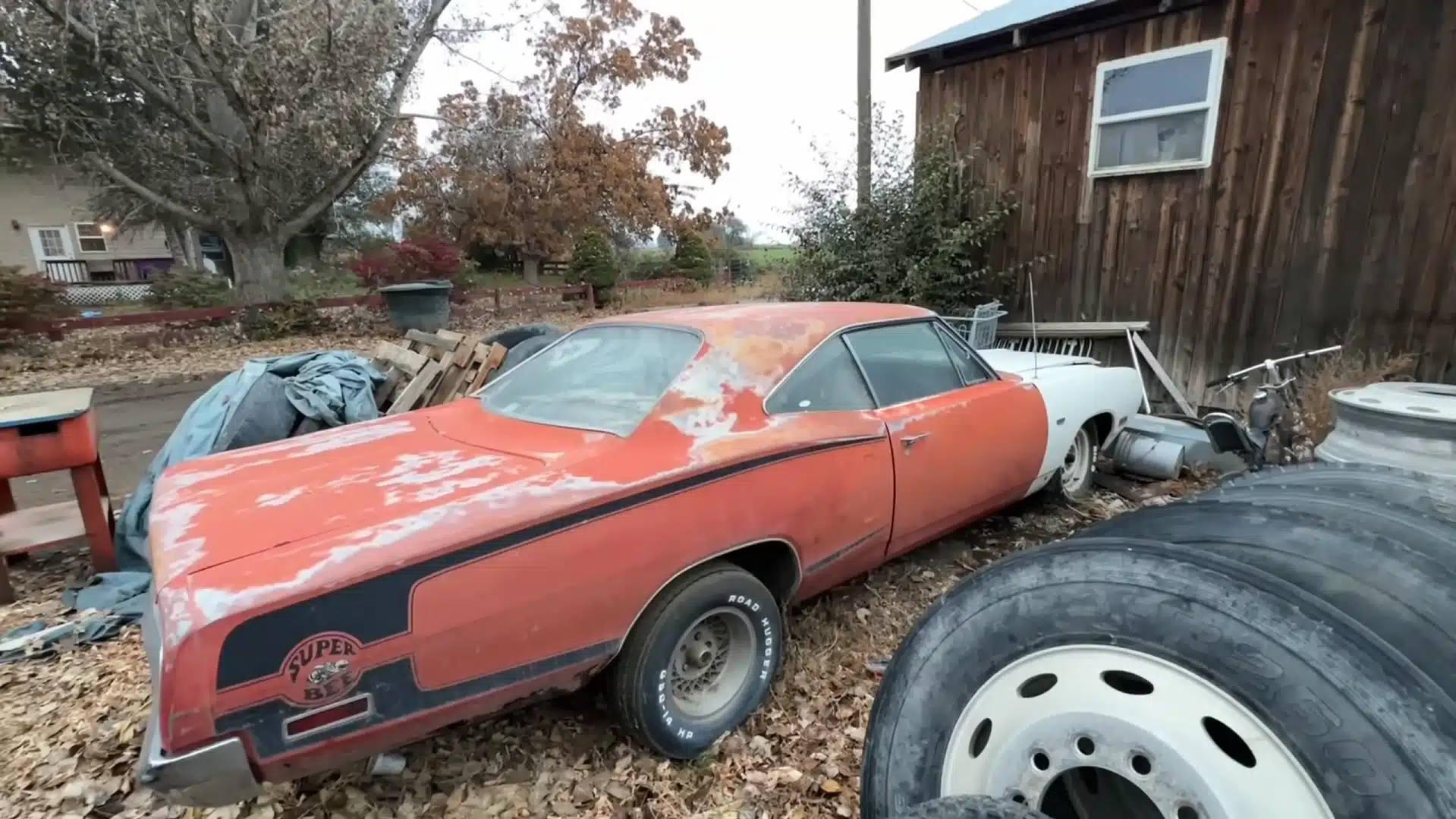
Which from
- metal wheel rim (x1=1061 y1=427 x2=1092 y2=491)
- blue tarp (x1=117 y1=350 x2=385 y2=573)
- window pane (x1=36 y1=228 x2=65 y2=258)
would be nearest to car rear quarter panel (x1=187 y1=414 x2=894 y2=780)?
metal wheel rim (x1=1061 y1=427 x2=1092 y2=491)

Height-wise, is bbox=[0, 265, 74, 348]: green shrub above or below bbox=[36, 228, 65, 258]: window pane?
below

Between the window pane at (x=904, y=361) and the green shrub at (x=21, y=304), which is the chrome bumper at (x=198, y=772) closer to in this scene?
the window pane at (x=904, y=361)

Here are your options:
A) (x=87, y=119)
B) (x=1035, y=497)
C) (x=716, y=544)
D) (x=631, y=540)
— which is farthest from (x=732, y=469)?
(x=87, y=119)

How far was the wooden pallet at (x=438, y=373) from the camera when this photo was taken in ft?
17.4

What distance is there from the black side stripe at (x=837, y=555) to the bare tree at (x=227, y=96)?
541 inches

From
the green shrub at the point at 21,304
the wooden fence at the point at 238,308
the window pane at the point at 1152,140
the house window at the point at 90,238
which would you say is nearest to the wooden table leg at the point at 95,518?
the window pane at the point at 1152,140

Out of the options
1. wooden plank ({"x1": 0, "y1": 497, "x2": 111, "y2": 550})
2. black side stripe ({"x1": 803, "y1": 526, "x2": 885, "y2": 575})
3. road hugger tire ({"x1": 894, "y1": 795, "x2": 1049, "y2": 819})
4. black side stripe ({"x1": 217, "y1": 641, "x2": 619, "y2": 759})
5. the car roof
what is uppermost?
the car roof

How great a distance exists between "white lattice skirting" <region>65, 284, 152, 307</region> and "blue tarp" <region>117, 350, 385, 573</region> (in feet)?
72.5

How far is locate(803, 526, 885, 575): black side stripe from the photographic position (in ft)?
8.89

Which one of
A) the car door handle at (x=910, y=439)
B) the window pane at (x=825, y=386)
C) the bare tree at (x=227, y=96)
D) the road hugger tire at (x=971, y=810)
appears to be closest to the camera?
the road hugger tire at (x=971, y=810)

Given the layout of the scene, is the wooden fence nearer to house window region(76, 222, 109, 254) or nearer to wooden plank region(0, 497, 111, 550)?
wooden plank region(0, 497, 111, 550)

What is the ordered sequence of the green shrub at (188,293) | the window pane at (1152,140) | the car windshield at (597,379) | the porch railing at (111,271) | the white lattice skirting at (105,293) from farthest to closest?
the porch railing at (111,271), the white lattice skirting at (105,293), the green shrub at (188,293), the window pane at (1152,140), the car windshield at (597,379)

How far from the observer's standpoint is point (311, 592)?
1.62 metres

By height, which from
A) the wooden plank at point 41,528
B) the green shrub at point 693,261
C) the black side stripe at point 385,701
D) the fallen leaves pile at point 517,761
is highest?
the green shrub at point 693,261
